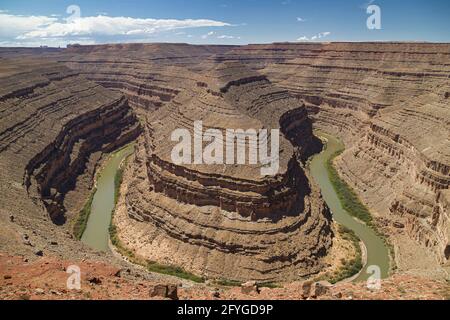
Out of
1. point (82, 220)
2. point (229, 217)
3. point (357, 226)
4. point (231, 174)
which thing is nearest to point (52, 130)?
point (82, 220)

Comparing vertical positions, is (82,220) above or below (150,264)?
above

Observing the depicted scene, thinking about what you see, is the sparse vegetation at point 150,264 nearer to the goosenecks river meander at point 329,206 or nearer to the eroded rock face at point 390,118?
the goosenecks river meander at point 329,206

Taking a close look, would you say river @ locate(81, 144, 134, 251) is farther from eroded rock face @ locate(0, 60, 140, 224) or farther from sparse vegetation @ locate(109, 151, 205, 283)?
eroded rock face @ locate(0, 60, 140, 224)

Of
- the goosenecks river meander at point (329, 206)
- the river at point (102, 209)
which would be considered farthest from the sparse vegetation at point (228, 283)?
the river at point (102, 209)

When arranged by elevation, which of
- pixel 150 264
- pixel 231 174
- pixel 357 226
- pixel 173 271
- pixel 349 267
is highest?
pixel 231 174

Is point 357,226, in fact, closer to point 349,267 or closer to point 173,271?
point 349,267

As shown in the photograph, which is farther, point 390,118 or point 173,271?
point 390,118
